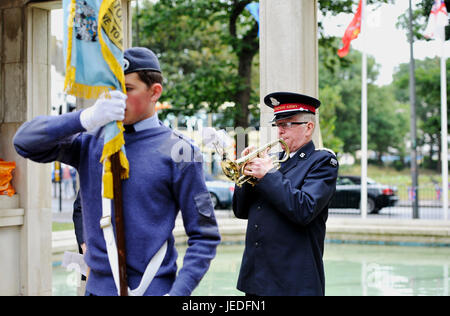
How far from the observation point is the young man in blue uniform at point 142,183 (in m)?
2.27

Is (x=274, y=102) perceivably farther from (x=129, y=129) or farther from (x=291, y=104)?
(x=129, y=129)

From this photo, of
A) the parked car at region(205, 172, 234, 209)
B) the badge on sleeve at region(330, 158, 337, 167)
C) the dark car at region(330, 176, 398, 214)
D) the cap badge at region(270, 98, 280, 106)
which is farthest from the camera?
the parked car at region(205, 172, 234, 209)

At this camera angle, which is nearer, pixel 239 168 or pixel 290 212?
pixel 290 212

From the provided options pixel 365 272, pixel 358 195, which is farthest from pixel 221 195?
pixel 365 272

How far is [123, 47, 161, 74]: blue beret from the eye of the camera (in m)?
2.40

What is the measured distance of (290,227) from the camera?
334 cm

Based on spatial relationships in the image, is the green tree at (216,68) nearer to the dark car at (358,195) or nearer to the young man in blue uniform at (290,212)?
the dark car at (358,195)

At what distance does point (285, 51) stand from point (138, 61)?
267cm

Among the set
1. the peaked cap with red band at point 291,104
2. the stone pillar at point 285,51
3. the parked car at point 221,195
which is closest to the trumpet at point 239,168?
the peaked cap with red band at point 291,104

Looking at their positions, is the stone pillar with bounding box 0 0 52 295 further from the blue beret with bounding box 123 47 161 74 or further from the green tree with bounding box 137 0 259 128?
the green tree with bounding box 137 0 259 128

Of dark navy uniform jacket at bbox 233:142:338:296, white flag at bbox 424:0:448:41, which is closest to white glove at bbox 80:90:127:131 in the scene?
dark navy uniform jacket at bbox 233:142:338:296

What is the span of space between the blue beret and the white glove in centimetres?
25

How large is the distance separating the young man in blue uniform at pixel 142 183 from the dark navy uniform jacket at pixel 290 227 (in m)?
0.91
